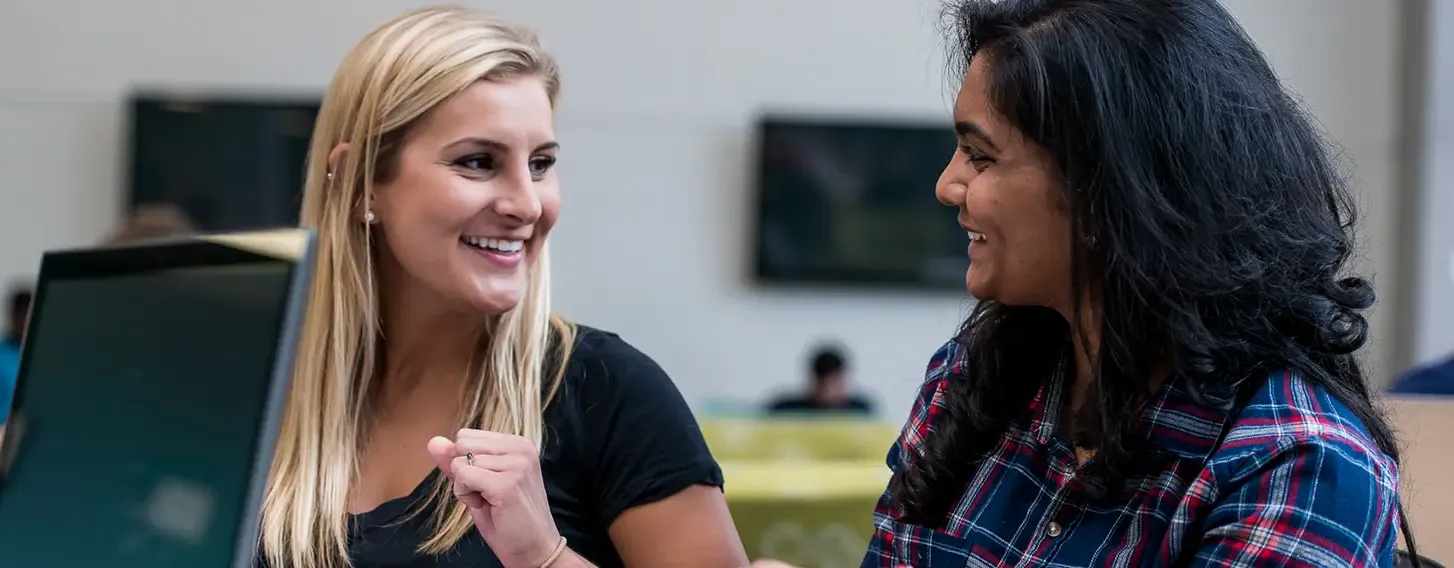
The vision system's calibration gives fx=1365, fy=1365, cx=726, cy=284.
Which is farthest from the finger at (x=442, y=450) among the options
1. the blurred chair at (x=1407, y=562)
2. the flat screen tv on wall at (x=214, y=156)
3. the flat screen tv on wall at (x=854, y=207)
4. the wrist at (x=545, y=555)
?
the flat screen tv on wall at (x=854, y=207)

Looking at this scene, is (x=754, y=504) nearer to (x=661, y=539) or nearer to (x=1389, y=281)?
(x=661, y=539)

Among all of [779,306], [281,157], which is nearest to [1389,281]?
[779,306]

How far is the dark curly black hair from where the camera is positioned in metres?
1.07

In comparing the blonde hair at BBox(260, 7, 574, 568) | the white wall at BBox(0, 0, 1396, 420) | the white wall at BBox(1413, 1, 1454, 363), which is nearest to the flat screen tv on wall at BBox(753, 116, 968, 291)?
the white wall at BBox(0, 0, 1396, 420)

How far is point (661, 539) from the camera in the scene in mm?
1412

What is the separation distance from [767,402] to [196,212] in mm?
2406

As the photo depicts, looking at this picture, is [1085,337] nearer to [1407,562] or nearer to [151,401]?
[1407,562]

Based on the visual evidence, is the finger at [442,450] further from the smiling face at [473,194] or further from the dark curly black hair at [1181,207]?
the dark curly black hair at [1181,207]

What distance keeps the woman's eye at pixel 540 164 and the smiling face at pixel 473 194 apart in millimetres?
19

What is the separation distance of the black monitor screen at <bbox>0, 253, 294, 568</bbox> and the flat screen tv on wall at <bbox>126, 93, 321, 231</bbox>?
4.61 metres

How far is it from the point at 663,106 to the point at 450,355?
4.23 metres

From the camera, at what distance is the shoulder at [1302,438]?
981 mm

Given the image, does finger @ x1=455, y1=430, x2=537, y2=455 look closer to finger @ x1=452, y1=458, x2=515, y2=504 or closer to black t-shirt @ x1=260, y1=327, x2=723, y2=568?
finger @ x1=452, y1=458, x2=515, y2=504

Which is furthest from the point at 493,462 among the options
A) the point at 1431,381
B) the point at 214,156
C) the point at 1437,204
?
the point at 1437,204
